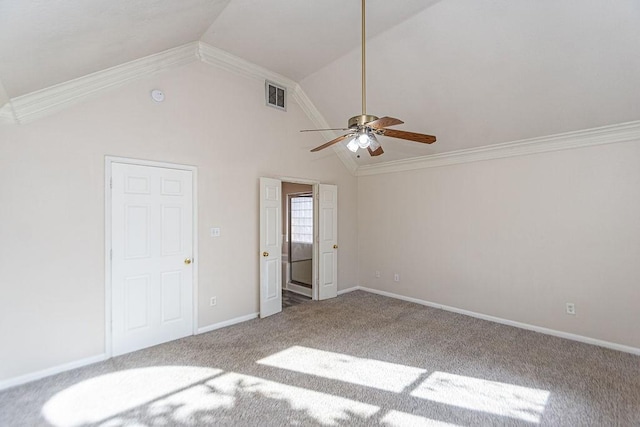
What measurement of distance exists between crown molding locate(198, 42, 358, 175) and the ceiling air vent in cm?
7

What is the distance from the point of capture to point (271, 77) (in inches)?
179

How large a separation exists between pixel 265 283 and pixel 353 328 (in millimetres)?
1405

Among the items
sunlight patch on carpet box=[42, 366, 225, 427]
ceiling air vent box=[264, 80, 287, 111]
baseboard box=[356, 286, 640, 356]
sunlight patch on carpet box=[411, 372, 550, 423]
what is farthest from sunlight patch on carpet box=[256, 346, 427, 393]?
ceiling air vent box=[264, 80, 287, 111]

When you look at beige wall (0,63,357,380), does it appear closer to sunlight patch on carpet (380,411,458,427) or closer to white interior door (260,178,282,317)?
white interior door (260,178,282,317)

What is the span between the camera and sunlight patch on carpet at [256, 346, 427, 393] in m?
2.79

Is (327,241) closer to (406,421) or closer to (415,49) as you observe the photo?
(415,49)

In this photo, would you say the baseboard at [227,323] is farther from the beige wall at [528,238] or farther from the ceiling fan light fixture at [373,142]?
the ceiling fan light fixture at [373,142]

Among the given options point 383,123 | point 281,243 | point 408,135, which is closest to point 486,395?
point 408,135

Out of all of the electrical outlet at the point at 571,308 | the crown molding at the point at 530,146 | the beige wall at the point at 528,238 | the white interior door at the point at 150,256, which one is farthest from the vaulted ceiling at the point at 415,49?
the electrical outlet at the point at 571,308

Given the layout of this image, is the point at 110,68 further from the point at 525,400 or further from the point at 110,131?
the point at 525,400

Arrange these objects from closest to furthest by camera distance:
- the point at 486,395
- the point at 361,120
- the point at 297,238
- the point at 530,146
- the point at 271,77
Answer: the point at 361,120
the point at 486,395
the point at 530,146
the point at 271,77
the point at 297,238

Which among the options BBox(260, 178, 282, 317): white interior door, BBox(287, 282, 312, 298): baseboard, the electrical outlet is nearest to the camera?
the electrical outlet

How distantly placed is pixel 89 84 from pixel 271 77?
7.55 ft

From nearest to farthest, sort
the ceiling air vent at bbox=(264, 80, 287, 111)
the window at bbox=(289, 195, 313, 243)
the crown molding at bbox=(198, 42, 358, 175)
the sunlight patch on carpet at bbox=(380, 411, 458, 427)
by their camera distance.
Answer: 1. the sunlight patch on carpet at bbox=(380, 411, 458, 427)
2. the crown molding at bbox=(198, 42, 358, 175)
3. the ceiling air vent at bbox=(264, 80, 287, 111)
4. the window at bbox=(289, 195, 313, 243)
